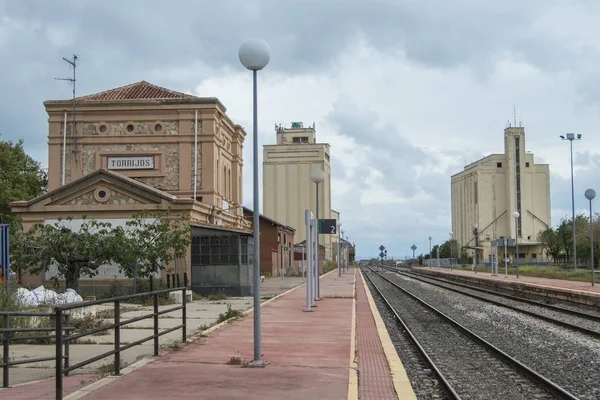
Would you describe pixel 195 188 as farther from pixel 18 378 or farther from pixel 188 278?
pixel 18 378

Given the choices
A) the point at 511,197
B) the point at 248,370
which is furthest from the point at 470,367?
the point at 511,197

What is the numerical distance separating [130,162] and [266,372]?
3311 cm

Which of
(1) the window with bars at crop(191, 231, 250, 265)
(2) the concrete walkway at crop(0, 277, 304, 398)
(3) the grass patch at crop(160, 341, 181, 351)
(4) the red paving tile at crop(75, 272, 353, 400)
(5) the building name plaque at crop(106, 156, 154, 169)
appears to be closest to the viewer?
(4) the red paving tile at crop(75, 272, 353, 400)

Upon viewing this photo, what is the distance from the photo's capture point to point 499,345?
48.9ft

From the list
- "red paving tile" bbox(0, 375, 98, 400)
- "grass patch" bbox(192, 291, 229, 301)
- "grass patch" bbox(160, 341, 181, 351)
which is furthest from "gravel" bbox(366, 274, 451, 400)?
"grass patch" bbox(192, 291, 229, 301)

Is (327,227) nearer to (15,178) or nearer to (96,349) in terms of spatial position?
(96,349)

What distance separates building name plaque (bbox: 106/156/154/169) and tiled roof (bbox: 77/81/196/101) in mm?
3691

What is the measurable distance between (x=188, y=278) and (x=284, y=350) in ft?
56.9

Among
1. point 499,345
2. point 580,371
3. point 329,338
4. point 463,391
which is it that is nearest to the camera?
point 463,391

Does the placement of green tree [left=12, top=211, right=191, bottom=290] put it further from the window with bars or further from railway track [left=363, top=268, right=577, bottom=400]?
railway track [left=363, top=268, right=577, bottom=400]

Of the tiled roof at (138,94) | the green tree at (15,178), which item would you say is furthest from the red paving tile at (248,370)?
the green tree at (15,178)

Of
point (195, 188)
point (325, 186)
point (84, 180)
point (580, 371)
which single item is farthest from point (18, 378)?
point (325, 186)

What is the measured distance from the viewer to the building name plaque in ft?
133

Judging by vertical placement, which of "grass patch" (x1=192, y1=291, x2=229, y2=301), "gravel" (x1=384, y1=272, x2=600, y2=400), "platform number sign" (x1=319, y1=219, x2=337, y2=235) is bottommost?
"gravel" (x1=384, y1=272, x2=600, y2=400)
